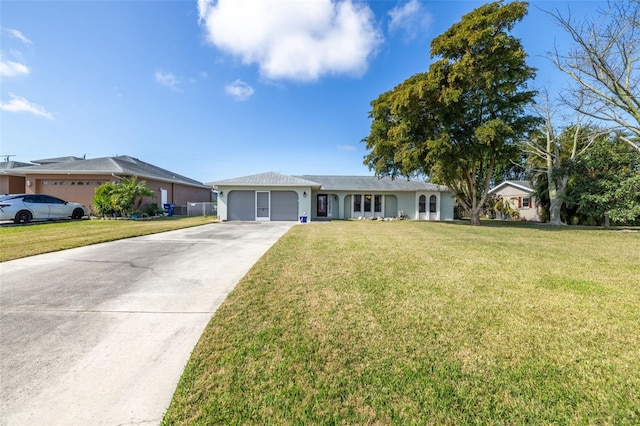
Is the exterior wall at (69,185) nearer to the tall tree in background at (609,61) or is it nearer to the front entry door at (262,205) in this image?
the front entry door at (262,205)

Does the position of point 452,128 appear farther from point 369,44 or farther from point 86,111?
point 86,111

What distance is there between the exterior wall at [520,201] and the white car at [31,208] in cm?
3207

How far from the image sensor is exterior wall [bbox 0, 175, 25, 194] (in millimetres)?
17656

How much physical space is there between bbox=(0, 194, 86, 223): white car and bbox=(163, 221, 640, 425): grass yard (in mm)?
15120

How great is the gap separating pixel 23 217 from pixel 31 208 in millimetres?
505

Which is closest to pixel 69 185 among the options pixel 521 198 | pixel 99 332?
pixel 99 332

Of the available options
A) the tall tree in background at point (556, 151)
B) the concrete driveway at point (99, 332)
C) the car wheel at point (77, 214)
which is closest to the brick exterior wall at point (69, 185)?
the car wheel at point (77, 214)

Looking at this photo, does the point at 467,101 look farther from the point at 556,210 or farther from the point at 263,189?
the point at 263,189

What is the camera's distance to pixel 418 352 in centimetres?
233

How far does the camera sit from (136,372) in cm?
210

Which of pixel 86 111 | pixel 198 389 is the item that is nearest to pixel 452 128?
pixel 198 389

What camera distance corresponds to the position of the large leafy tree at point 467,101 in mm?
11867

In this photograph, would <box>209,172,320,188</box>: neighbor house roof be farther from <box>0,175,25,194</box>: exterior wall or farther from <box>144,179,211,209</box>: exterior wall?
<box>0,175,25,194</box>: exterior wall

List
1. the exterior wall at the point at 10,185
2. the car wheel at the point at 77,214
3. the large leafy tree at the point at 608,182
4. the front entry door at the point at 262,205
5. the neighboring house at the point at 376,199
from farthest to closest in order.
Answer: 1. the neighboring house at the point at 376,199
2. the exterior wall at the point at 10,185
3. the front entry door at the point at 262,205
4. the car wheel at the point at 77,214
5. the large leafy tree at the point at 608,182
